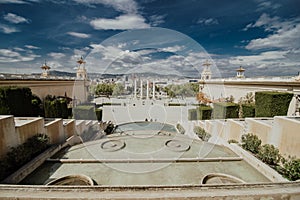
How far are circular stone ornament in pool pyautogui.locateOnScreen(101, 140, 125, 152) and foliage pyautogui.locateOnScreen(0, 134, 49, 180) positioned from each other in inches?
85.1

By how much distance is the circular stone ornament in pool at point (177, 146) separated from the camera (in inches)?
234

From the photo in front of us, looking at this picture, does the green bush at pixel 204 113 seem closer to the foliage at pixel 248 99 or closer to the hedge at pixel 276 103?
the hedge at pixel 276 103

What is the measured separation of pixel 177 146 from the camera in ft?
20.5

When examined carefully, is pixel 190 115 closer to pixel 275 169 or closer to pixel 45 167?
pixel 275 169

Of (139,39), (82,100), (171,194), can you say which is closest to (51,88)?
(82,100)

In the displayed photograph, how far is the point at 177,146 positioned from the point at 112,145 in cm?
264

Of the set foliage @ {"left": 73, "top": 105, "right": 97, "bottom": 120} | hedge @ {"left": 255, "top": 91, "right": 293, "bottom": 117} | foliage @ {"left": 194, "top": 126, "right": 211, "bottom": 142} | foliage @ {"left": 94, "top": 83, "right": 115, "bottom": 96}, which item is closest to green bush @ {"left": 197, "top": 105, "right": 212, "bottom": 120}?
foliage @ {"left": 194, "top": 126, "right": 211, "bottom": 142}

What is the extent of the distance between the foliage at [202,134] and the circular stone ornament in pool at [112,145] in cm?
536

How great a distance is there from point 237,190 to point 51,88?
65.0ft

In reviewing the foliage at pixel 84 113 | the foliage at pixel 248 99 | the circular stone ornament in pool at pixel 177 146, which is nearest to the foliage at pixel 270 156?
the circular stone ornament in pool at pixel 177 146

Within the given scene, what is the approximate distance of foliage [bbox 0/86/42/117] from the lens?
770 centimetres

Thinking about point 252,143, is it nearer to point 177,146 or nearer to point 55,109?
point 177,146

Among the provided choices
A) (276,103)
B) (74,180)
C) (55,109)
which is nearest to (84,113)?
(55,109)

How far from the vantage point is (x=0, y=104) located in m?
7.65
